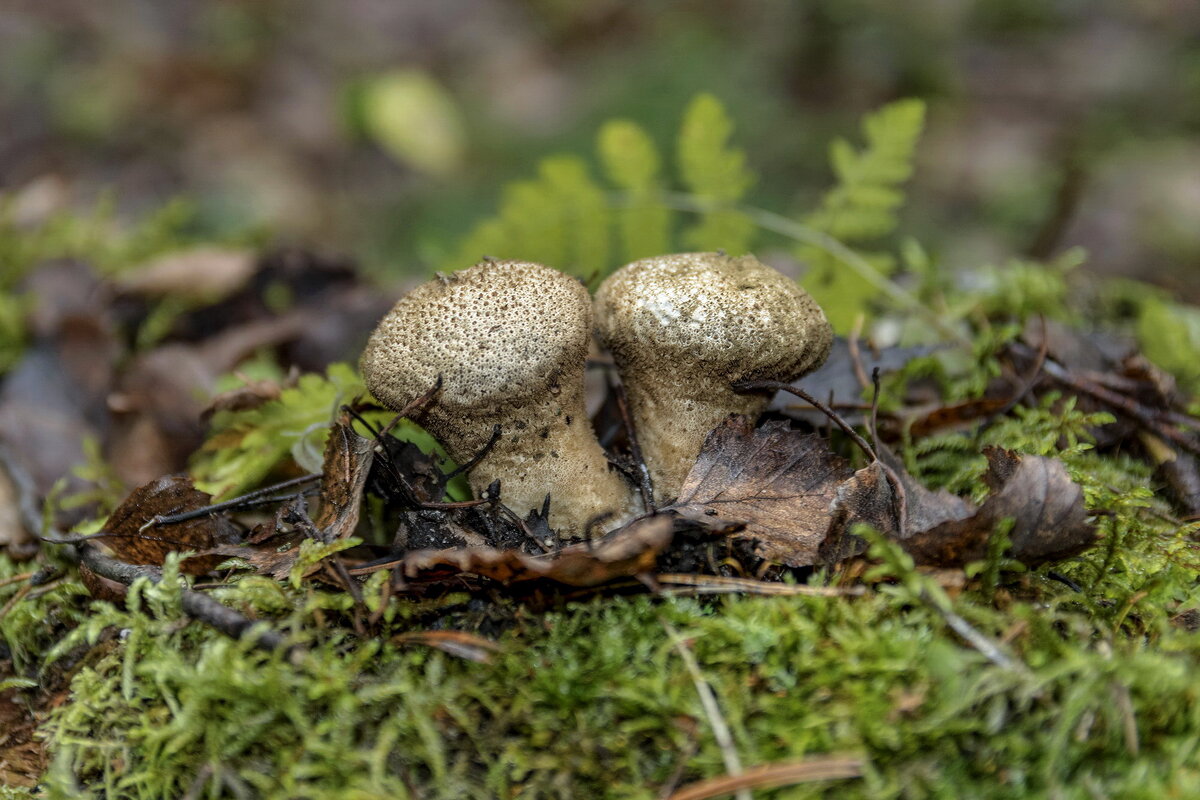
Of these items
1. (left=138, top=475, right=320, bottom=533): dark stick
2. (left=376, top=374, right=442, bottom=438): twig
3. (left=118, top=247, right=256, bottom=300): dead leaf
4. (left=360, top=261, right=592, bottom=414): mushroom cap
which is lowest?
(left=138, top=475, right=320, bottom=533): dark stick

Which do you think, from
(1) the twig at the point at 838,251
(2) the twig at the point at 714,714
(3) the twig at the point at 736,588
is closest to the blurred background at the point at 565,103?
(1) the twig at the point at 838,251

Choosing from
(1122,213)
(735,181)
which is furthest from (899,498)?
(1122,213)

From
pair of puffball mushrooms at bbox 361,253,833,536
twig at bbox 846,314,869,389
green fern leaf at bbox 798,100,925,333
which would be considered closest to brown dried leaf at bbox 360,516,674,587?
pair of puffball mushrooms at bbox 361,253,833,536

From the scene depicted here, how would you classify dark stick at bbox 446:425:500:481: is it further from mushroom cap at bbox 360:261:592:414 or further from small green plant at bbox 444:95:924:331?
small green plant at bbox 444:95:924:331

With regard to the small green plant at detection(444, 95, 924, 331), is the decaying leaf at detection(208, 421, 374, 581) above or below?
below

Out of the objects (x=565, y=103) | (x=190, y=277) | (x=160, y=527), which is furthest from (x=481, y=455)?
(x=565, y=103)

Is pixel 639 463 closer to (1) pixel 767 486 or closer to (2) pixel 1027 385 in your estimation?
(1) pixel 767 486

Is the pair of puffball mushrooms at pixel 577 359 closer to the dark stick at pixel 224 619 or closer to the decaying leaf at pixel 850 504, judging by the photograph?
the decaying leaf at pixel 850 504
